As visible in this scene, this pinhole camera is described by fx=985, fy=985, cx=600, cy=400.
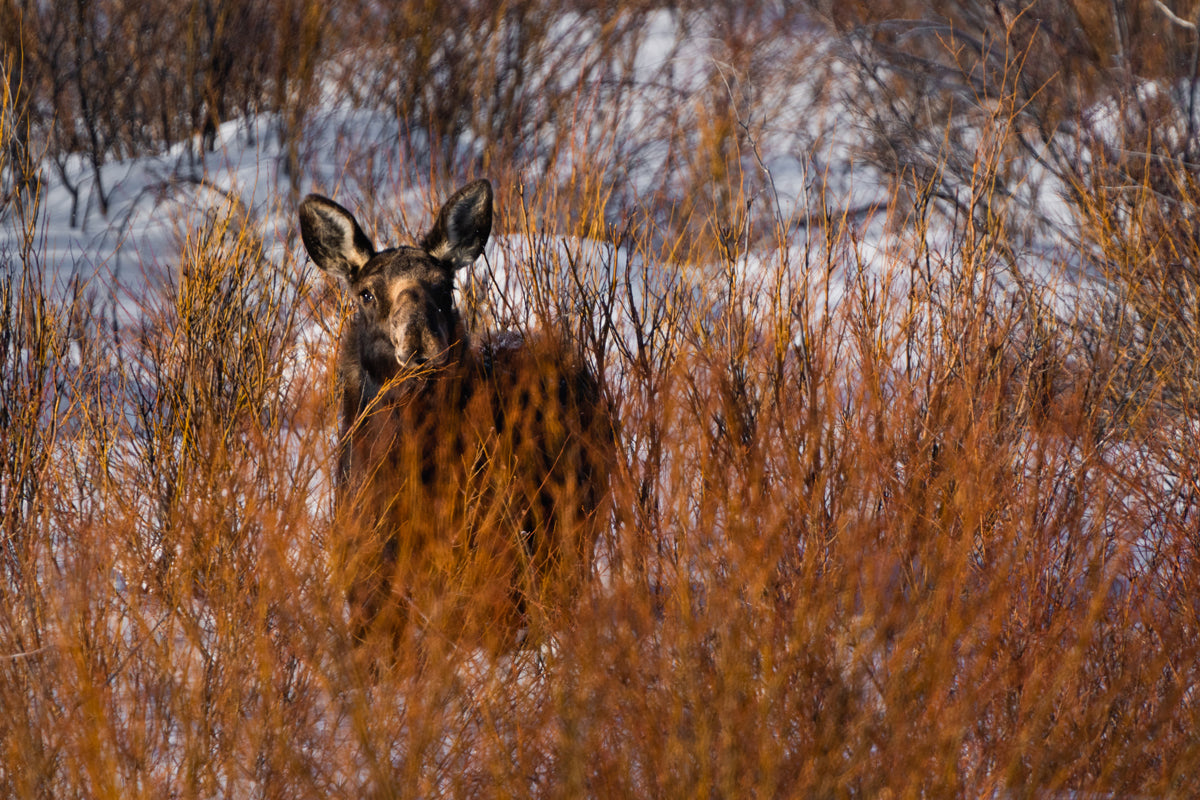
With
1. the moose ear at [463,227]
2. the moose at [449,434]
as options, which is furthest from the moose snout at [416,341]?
the moose ear at [463,227]

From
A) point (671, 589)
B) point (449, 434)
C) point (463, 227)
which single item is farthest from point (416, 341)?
point (671, 589)

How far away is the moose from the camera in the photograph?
3018mm

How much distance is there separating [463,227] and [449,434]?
3.09 ft

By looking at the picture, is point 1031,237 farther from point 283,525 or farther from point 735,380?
point 283,525

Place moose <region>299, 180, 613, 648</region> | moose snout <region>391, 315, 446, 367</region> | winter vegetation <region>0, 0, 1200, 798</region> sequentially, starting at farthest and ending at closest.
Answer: moose snout <region>391, 315, 446, 367</region>, moose <region>299, 180, 613, 648</region>, winter vegetation <region>0, 0, 1200, 798</region>

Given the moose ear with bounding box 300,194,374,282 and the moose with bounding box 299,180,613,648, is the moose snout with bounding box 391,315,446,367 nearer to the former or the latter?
the moose with bounding box 299,180,613,648

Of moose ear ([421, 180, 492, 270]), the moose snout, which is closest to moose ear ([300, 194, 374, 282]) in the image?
moose ear ([421, 180, 492, 270])

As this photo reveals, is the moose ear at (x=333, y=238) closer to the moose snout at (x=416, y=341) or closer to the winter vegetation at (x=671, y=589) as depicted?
the winter vegetation at (x=671, y=589)

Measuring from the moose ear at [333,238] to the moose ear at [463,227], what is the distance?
0.85 ft

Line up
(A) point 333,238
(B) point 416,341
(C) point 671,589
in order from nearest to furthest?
1. (C) point 671,589
2. (B) point 416,341
3. (A) point 333,238

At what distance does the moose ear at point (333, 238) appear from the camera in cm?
376

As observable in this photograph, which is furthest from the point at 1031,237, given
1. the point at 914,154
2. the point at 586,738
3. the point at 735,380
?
the point at 586,738

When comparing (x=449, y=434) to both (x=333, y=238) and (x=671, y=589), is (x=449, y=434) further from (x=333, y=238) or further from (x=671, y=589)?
(x=671, y=589)

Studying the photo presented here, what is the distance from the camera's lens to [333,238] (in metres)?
3.86
